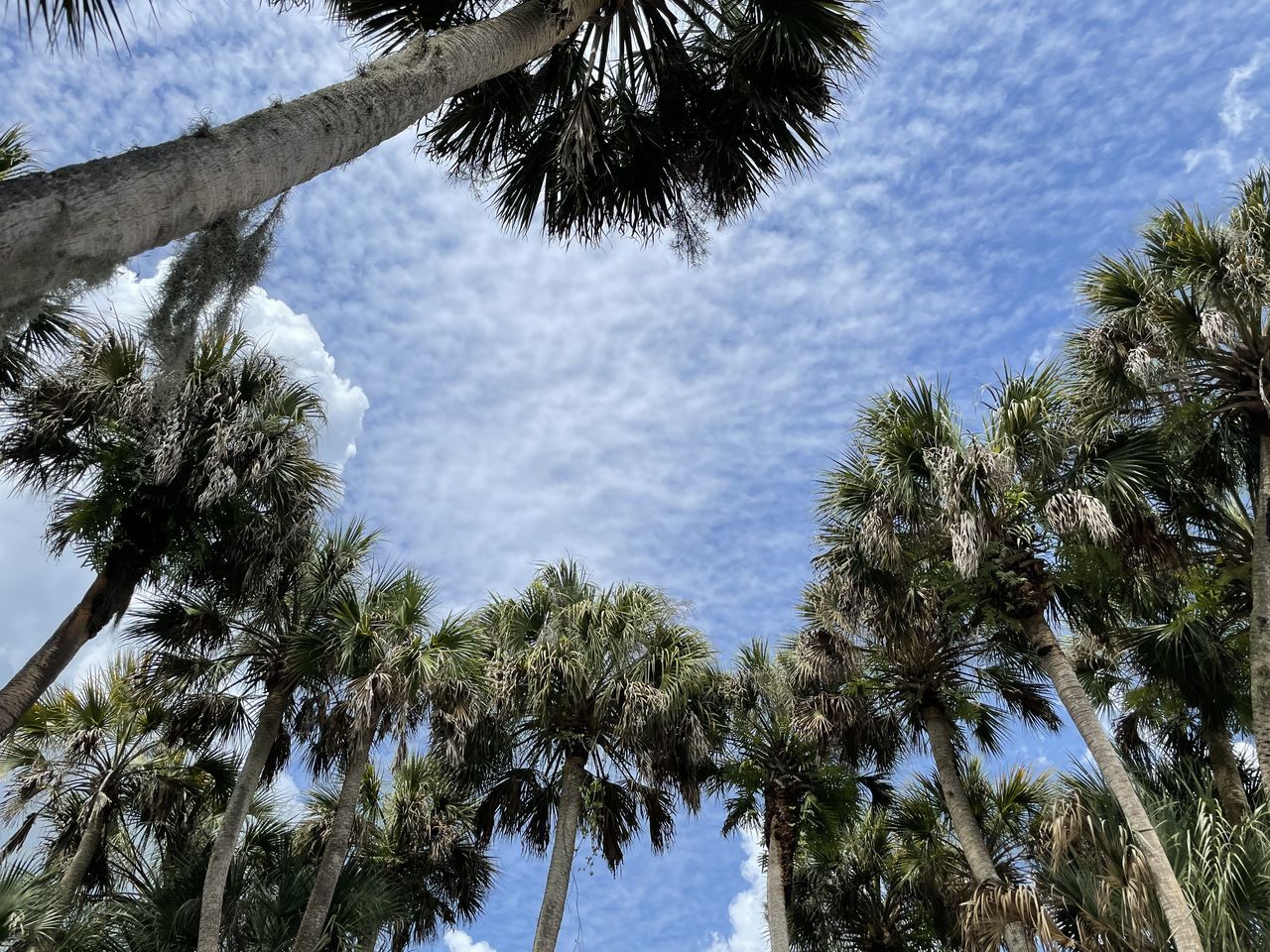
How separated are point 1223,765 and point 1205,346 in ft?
18.5

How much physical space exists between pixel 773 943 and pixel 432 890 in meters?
5.98

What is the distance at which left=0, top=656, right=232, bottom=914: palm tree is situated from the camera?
13.7m

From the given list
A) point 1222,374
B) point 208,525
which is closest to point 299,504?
point 208,525

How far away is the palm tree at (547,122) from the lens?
3623mm

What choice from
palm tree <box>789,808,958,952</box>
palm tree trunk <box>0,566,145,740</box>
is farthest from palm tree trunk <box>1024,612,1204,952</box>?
palm tree trunk <box>0,566,145,740</box>

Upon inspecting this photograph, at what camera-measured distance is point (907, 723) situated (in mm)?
16047

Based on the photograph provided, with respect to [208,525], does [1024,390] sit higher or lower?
higher

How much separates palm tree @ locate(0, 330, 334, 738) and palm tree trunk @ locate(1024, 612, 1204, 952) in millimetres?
9176

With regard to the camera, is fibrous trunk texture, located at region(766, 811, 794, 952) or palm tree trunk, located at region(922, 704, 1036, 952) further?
fibrous trunk texture, located at region(766, 811, 794, 952)

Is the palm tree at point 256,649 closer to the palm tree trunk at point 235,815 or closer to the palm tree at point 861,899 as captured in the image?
the palm tree trunk at point 235,815

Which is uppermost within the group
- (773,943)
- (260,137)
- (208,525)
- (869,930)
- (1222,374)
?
(1222,374)

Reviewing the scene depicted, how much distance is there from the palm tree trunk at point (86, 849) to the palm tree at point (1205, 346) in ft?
46.6

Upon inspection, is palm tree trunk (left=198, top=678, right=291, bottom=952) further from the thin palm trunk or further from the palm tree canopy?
the thin palm trunk

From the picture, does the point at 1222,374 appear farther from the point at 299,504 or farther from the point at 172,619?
the point at 172,619
